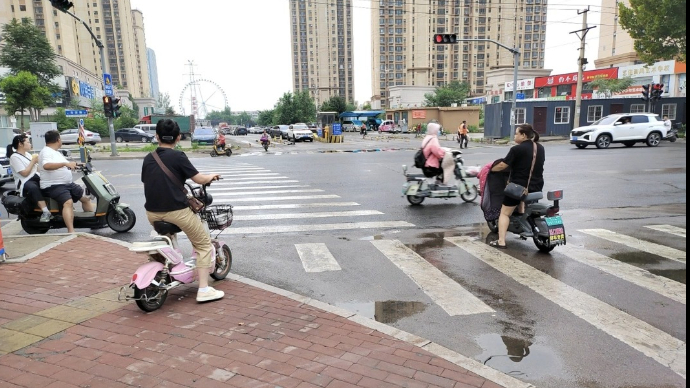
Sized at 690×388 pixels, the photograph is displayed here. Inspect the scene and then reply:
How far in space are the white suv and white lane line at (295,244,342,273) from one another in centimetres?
2242

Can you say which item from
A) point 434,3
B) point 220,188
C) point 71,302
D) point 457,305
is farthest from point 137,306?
point 434,3

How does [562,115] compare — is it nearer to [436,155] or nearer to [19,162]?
[436,155]

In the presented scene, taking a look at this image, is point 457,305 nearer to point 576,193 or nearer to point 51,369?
point 51,369

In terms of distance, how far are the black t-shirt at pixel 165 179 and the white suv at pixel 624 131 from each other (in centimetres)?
2501

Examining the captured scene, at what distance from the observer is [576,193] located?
458 inches

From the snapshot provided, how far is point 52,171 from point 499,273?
6907mm

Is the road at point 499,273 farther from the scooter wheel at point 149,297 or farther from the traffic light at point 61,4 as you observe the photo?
the traffic light at point 61,4

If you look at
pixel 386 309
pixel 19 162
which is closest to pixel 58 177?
pixel 19 162

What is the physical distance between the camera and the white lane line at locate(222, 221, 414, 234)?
8219 mm

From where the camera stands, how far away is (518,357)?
383cm

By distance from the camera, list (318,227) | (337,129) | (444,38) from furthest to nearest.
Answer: (337,129) < (444,38) < (318,227)

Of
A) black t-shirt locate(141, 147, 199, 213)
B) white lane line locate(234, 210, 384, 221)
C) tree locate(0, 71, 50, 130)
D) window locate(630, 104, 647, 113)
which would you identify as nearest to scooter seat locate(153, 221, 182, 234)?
black t-shirt locate(141, 147, 199, 213)

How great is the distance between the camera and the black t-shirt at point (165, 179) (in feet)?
14.7

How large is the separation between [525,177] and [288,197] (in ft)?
20.7
